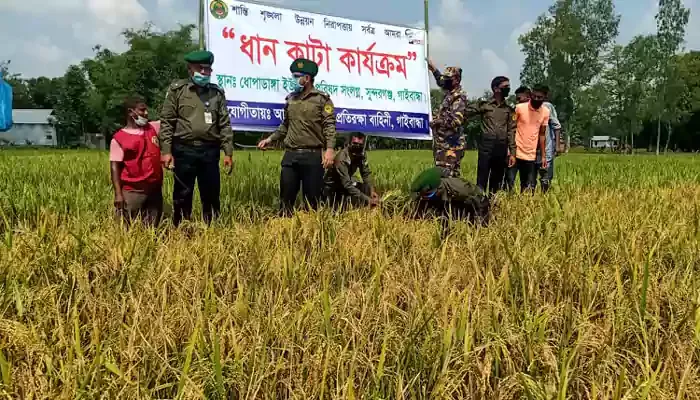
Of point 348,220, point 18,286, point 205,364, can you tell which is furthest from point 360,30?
point 205,364

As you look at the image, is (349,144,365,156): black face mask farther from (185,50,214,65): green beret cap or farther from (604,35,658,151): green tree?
(604,35,658,151): green tree

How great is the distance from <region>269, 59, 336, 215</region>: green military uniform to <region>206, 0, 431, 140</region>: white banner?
18.3 inches

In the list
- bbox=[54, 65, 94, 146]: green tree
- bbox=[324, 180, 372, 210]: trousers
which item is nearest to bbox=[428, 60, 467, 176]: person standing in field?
bbox=[324, 180, 372, 210]: trousers

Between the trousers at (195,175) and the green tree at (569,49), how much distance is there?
37.7 metres

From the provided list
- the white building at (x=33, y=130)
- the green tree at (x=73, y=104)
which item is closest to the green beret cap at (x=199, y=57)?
the green tree at (x=73, y=104)

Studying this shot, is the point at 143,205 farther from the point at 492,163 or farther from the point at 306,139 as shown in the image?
the point at 492,163

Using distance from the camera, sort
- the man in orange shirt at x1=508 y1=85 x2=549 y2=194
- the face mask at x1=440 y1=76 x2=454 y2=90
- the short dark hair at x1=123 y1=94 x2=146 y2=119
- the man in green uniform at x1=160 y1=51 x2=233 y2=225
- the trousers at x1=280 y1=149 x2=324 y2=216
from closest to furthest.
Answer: the short dark hair at x1=123 y1=94 x2=146 y2=119 < the man in green uniform at x1=160 y1=51 x2=233 y2=225 < the trousers at x1=280 y1=149 x2=324 y2=216 < the face mask at x1=440 y1=76 x2=454 y2=90 < the man in orange shirt at x1=508 y1=85 x2=549 y2=194

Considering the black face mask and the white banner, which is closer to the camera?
the white banner

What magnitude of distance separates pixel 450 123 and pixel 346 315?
340 cm

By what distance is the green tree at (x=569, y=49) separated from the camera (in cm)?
3828

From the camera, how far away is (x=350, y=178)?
5223 mm

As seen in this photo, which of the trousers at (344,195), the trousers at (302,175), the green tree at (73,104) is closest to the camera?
the trousers at (302,175)

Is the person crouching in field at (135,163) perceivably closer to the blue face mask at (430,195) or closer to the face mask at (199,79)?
the face mask at (199,79)

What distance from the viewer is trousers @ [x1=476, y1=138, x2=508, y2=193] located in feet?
18.4
